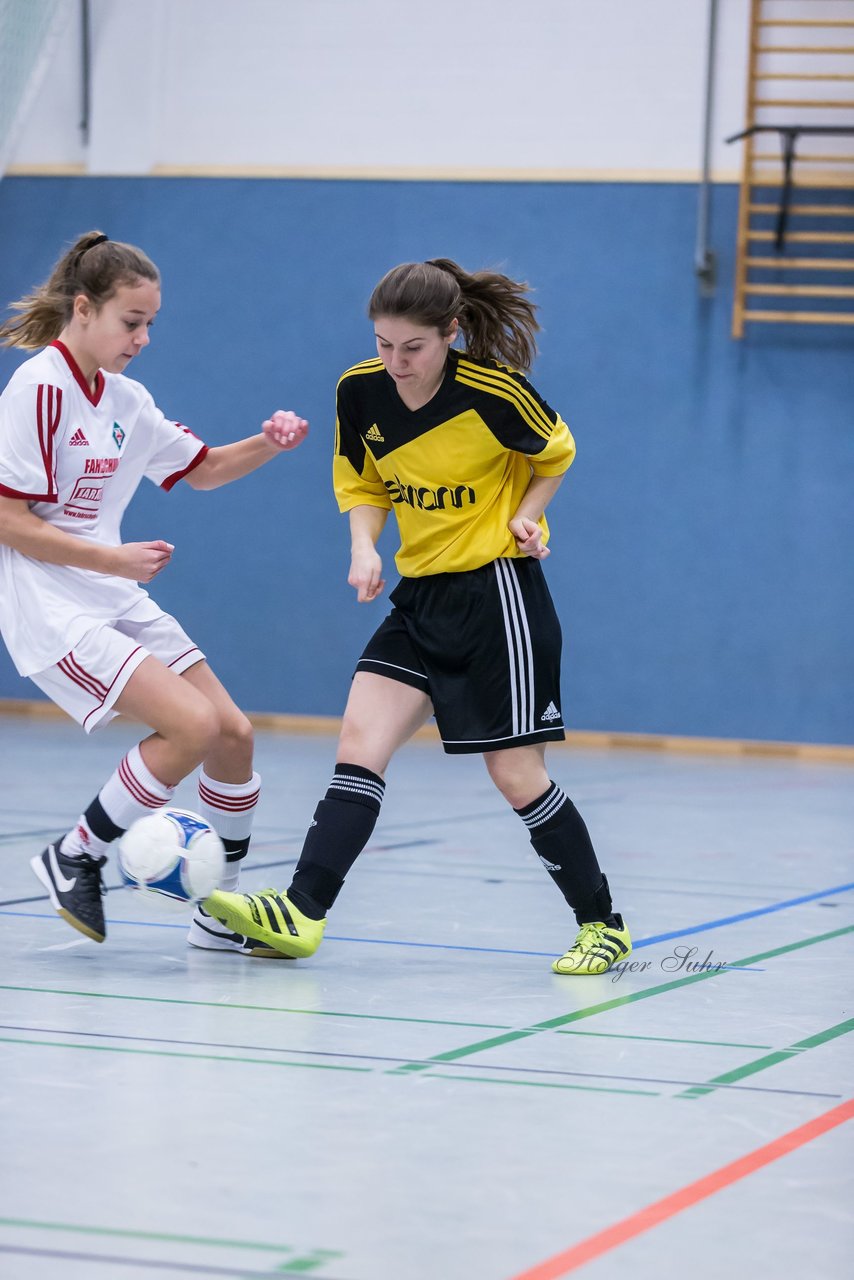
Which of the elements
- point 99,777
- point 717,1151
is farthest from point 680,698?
point 717,1151

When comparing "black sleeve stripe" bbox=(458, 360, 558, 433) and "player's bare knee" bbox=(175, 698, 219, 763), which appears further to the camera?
"black sleeve stripe" bbox=(458, 360, 558, 433)

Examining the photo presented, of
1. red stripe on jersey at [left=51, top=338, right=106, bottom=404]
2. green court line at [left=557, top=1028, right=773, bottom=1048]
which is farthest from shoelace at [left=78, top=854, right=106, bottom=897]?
green court line at [left=557, top=1028, right=773, bottom=1048]

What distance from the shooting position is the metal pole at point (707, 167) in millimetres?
9070

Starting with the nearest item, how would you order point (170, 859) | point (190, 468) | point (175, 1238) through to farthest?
1. point (175, 1238)
2. point (170, 859)
3. point (190, 468)

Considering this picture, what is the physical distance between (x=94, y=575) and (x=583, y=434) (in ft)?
20.7

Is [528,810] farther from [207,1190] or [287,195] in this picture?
[287,195]

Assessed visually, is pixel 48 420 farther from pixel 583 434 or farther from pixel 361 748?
pixel 583 434

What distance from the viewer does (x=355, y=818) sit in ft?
11.0

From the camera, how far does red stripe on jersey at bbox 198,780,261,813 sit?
356 centimetres

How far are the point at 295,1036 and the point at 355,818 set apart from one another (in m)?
0.66

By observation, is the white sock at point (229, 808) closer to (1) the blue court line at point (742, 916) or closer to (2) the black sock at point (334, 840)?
(2) the black sock at point (334, 840)

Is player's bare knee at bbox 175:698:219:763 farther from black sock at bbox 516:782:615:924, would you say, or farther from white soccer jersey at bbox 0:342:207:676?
black sock at bbox 516:782:615:924

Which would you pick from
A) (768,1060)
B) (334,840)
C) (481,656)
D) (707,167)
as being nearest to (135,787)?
(334,840)

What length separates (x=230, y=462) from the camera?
374 cm
